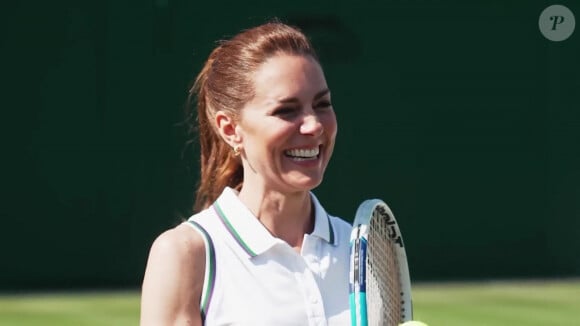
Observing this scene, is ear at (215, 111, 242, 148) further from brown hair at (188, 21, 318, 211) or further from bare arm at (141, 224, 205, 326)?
bare arm at (141, 224, 205, 326)

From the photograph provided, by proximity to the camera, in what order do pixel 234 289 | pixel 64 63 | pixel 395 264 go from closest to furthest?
pixel 234 289, pixel 395 264, pixel 64 63

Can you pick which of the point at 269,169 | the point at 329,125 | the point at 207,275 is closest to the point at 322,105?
the point at 329,125

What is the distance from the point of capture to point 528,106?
9.89 m

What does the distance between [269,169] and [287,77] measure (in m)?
0.18

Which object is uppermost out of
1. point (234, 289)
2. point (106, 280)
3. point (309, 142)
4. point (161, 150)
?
point (309, 142)

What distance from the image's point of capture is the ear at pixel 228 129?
8.36 feet

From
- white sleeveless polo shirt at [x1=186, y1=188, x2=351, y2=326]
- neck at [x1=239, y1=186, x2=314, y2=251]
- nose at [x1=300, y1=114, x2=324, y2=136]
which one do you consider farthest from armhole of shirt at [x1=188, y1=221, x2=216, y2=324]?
nose at [x1=300, y1=114, x2=324, y2=136]

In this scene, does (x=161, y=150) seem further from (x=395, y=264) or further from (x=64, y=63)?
(x=395, y=264)

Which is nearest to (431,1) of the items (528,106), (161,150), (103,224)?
(528,106)

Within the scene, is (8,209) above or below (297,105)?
below

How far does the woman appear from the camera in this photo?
234 cm

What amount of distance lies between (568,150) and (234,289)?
7868 millimetres

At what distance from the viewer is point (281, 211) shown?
2.55m

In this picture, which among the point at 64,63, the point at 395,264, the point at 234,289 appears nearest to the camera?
the point at 234,289
